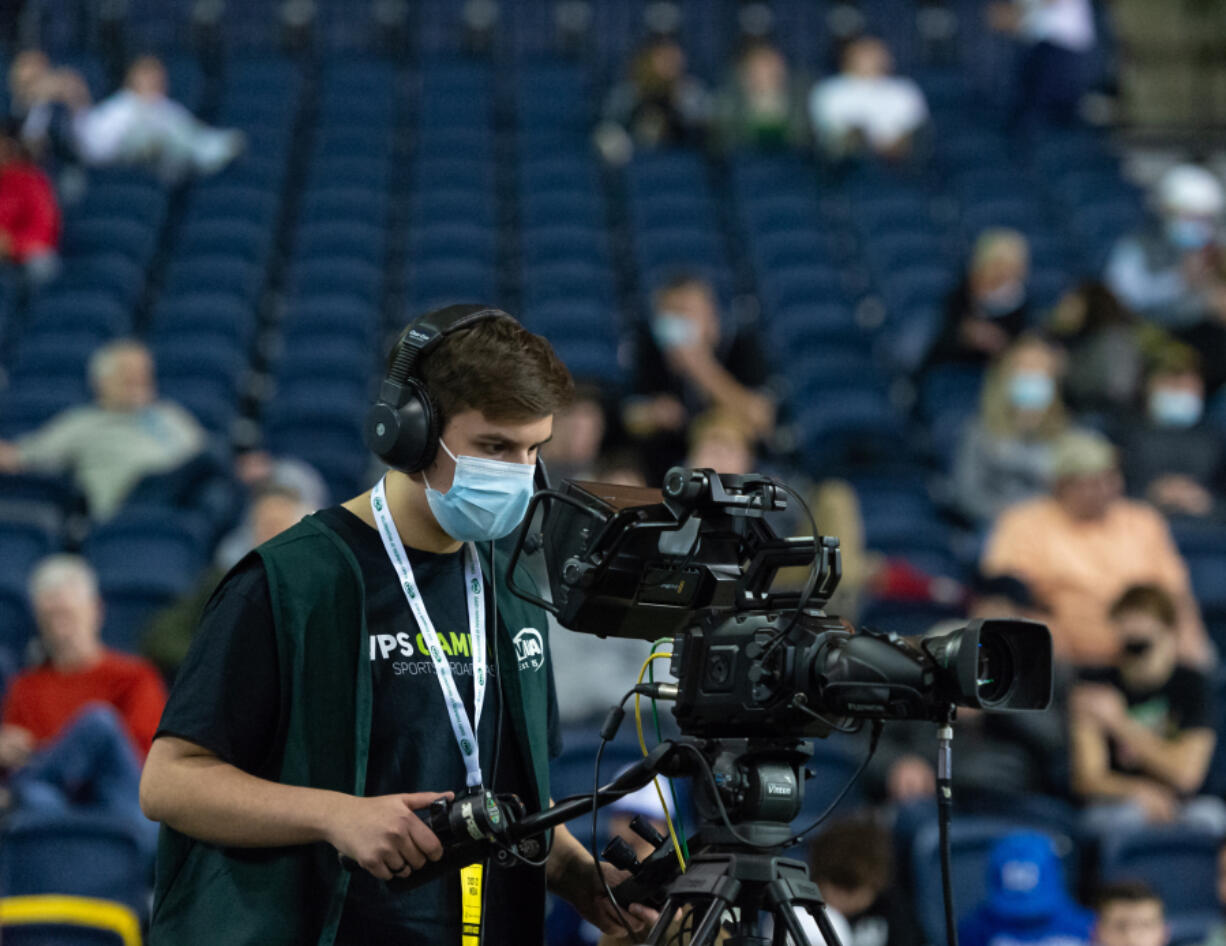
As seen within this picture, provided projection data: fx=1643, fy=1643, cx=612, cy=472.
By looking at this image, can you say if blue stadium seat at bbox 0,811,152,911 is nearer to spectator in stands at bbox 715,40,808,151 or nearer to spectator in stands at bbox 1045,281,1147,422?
spectator in stands at bbox 1045,281,1147,422

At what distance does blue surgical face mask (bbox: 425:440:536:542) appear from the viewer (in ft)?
6.68

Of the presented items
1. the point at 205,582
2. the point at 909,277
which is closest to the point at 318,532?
the point at 205,582

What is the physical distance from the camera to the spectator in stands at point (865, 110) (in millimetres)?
10148

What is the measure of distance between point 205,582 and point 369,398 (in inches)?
102

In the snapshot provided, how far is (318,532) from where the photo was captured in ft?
6.72

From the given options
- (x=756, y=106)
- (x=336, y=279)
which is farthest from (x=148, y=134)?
(x=756, y=106)

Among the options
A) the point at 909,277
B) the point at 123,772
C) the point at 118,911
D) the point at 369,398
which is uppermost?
the point at 909,277

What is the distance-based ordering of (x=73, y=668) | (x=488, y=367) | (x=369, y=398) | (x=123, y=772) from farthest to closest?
(x=369, y=398), (x=73, y=668), (x=123, y=772), (x=488, y=367)

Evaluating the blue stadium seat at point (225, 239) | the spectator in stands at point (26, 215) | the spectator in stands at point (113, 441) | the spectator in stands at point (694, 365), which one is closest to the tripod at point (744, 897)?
the spectator in stands at point (694, 365)

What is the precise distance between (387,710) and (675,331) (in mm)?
5462

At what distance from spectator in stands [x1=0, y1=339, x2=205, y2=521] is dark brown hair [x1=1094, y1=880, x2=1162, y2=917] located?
160 inches

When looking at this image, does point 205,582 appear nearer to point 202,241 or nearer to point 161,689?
point 161,689

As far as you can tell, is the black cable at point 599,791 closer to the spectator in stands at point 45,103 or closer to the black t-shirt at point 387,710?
the black t-shirt at point 387,710

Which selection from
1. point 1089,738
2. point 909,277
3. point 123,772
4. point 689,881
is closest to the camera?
point 689,881
